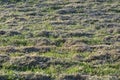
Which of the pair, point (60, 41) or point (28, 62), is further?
point (60, 41)

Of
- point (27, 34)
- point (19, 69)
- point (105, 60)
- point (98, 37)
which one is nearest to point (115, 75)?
point (105, 60)

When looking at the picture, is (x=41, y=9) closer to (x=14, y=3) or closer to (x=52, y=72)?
(x=14, y=3)

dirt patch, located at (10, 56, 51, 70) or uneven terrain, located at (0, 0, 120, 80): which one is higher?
dirt patch, located at (10, 56, 51, 70)

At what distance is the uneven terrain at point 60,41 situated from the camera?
11.1 m

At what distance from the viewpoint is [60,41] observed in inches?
597

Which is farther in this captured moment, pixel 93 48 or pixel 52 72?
pixel 93 48

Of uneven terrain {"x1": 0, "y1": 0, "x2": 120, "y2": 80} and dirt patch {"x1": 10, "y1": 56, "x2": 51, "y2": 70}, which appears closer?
uneven terrain {"x1": 0, "y1": 0, "x2": 120, "y2": 80}

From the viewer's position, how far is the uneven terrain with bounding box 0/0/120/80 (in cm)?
1113

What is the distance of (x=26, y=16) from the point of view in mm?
21188

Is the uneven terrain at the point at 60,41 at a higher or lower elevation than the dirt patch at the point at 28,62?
lower

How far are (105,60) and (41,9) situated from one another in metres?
11.7

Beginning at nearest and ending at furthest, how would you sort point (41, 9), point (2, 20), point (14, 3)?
point (2, 20) < point (41, 9) < point (14, 3)

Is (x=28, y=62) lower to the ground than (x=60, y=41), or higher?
higher

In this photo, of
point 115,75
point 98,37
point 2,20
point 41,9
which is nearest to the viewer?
point 115,75
